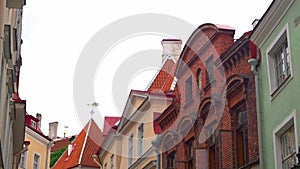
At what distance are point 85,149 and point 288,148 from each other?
42.7m

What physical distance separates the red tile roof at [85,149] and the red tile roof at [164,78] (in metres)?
20.6

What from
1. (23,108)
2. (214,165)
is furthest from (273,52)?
(23,108)

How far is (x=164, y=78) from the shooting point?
33.8m

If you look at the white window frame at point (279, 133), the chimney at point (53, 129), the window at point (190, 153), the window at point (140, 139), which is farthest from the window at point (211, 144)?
the chimney at point (53, 129)

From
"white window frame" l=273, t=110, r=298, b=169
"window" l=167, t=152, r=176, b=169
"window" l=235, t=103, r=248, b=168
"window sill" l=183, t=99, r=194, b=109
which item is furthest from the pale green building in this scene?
"window" l=167, t=152, r=176, b=169

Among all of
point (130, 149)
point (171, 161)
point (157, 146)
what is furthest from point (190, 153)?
point (130, 149)

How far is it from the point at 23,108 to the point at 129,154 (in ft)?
45.8

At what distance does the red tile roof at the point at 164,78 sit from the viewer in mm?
32094

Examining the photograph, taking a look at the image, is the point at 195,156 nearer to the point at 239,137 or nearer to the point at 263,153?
the point at 239,137

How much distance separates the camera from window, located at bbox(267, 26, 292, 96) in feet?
53.0

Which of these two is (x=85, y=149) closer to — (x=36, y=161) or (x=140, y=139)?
(x=36, y=161)

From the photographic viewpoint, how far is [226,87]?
66.9ft

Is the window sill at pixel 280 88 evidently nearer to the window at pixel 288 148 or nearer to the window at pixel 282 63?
the window at pixel 282 63

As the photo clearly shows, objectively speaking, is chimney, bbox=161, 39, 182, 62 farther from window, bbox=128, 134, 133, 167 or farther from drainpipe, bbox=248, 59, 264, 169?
drainpipe, bbox=248, 59, 264, 169
